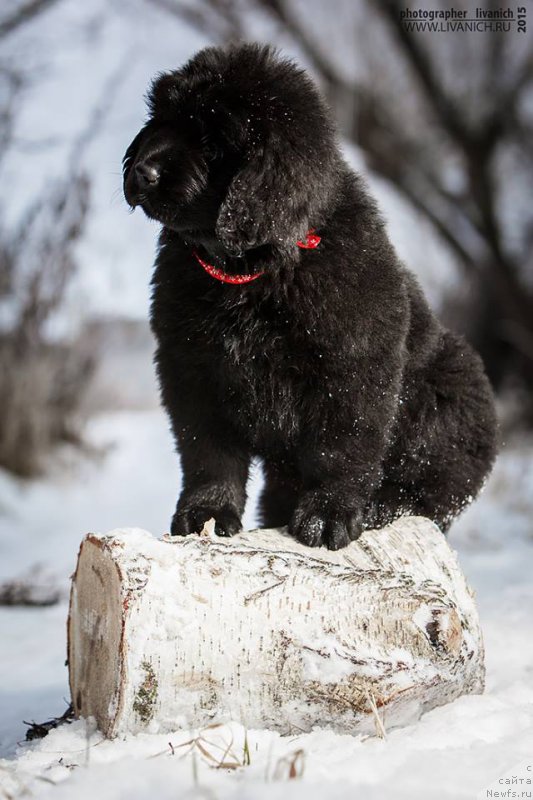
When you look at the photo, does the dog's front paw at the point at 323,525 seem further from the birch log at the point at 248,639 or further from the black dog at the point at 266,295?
the birch log at the point at 248,639

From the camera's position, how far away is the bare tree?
396 inches

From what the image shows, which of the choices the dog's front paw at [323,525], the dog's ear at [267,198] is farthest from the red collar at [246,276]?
the dog's front paw at [323,525]

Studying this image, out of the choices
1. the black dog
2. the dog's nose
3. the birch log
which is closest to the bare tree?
the black dog

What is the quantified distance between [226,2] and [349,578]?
9008 millimetres

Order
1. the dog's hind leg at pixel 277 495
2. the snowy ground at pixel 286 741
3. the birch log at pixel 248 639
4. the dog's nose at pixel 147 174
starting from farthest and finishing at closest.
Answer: the dog's hind leg at pixel 277 495, the dog's nose at pixel 147 174, the birch log at pixel 248 639, the snowy ground at pixel 286 741

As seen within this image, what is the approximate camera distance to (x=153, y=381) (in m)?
8.33

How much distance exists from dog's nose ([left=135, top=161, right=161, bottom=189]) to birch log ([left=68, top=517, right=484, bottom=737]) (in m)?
0.91

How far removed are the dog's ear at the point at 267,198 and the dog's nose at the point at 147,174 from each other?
0.19 meters

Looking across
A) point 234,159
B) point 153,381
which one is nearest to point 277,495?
point 234,159

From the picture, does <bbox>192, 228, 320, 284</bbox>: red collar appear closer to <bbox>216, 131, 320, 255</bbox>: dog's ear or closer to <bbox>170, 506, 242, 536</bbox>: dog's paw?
<bbox>216, 131, 320, 255</bbox>: dog's ear

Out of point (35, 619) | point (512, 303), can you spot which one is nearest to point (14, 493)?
point (35, 619)

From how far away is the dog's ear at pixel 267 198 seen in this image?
2.27m

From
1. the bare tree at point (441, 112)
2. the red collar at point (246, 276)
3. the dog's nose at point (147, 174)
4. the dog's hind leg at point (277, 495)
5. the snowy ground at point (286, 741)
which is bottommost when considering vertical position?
the snowy ground at point (286, 741)

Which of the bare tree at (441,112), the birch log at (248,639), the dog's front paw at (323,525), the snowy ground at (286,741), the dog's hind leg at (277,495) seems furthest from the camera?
the bare tree at (441,112)
